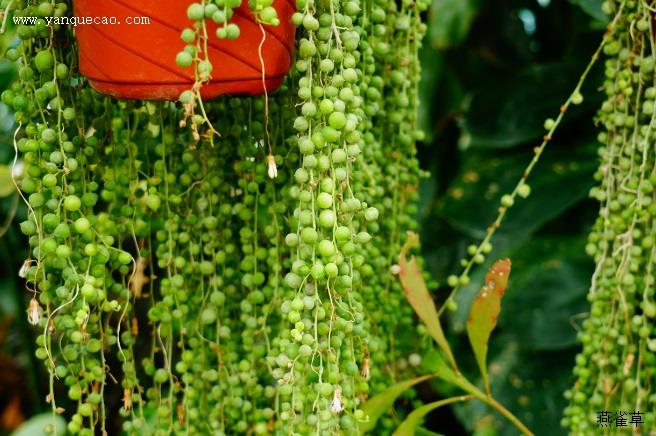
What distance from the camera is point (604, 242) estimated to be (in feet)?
3.15

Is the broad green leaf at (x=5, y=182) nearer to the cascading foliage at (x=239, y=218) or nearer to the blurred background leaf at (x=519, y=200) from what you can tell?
the cascading foliage at (x=239, y=218)

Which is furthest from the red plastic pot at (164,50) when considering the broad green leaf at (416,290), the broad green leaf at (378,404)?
the broad green leaf at (378,404)

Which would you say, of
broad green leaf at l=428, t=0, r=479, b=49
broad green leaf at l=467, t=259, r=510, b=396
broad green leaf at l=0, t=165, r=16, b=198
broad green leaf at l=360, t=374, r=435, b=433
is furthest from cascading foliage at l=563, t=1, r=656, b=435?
broad green leaf at l=0, t=165, r=16, b=198

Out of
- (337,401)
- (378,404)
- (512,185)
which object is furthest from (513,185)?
(337,401)

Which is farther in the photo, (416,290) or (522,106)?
(522,106)

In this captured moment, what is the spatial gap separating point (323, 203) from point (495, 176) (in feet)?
2.84

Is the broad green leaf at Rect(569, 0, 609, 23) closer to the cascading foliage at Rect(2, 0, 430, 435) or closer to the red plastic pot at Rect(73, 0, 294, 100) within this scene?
the cascading foliage at Rect(2, 0, 430, 435)

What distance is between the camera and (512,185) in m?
1.51

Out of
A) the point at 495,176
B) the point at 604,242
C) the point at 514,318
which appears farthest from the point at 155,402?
the point at 495,176

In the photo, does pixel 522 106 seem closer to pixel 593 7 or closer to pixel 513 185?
pixel 513 185

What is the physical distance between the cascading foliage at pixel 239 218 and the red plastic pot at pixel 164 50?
17mm

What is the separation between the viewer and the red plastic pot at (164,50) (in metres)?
0.74

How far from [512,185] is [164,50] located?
908 millimetres

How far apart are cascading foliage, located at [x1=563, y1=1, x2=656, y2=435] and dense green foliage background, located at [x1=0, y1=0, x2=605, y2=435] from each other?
14.4 inches
